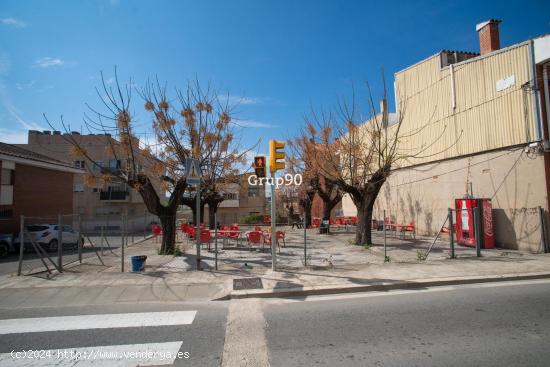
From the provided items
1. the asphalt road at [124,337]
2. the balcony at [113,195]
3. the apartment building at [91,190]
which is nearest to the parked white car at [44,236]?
the asphalt road at [124,337]

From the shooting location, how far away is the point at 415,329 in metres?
4.93

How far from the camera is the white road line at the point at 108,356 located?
405 centimetres

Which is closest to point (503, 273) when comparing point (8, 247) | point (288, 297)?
point (288, 297)

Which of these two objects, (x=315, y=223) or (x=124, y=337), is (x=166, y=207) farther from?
(x=315, y=223)

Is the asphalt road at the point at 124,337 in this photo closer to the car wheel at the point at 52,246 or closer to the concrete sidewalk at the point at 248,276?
the concrete sidewalk at the point at 248,276

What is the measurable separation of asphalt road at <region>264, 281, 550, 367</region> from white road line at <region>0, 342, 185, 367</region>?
4.49 ft

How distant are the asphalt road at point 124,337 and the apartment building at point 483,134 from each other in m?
12.8

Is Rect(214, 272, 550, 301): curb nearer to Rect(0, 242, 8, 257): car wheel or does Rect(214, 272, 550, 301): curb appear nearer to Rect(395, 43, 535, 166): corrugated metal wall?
Rect(395, 43, 535, 166): corrugated metal wall

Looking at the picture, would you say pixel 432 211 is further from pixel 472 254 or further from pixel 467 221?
pixel 472 254

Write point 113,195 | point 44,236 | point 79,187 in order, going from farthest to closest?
1. point 113,195
2. point 79,187
3. point 44,236

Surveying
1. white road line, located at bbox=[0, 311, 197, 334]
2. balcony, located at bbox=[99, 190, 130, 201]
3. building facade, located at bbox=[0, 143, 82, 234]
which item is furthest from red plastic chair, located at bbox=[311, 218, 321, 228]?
white road line, located at bbox=[0, 311, 197, 334]

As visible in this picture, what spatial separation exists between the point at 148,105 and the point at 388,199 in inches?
664

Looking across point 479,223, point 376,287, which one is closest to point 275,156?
point 376,287

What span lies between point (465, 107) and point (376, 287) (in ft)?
39.1
